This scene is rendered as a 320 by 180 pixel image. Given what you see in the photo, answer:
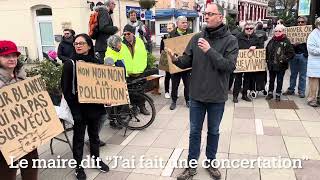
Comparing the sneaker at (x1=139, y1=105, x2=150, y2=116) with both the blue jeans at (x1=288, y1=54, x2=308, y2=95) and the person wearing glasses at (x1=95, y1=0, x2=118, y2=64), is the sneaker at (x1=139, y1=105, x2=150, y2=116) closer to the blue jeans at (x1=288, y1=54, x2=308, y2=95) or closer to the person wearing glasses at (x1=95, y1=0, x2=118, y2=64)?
the person wearing glasses at (x1=95, y1=0, x2=118, y2=64)

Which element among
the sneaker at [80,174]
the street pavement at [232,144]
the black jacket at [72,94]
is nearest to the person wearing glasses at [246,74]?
the street pavement at [232,144]

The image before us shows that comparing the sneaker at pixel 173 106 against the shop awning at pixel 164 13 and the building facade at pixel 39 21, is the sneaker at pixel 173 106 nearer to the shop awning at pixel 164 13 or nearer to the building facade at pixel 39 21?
the building facade at pixel 39 21

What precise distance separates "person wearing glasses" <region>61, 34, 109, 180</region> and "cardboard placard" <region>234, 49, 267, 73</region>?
4.54m

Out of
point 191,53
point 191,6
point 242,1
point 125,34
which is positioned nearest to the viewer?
point 191,53

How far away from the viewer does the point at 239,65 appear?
325 inches

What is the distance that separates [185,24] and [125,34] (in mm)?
1903

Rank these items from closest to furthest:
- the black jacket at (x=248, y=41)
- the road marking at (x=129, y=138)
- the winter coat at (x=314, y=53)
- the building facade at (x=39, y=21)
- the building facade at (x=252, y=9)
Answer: the road marking at (x=129, y=138) → the winter coat at (x=314, y=53) → the black jacket at (x=248, y=41) → the building facade at (x=39, y=21) → the building facade at (x=252, y=9)

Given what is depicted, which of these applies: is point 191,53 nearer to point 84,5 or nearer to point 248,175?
point 248,175

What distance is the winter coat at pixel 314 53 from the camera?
7367mm

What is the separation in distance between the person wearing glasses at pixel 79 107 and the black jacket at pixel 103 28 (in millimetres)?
2379

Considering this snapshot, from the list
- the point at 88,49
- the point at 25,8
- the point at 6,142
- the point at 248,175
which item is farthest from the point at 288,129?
the point at 25,8

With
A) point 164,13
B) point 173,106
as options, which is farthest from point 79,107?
point 164,13

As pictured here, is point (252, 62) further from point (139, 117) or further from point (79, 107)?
point (79, 107)

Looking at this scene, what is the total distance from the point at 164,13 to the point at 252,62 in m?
18.4
